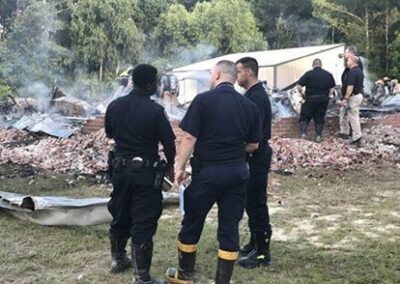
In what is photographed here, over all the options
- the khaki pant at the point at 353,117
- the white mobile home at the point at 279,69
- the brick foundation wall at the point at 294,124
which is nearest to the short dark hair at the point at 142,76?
the brick foundation wall at the point at 294,124

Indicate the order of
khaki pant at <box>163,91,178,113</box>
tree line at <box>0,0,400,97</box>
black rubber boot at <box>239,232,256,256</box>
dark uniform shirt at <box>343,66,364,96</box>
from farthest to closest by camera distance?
tree line at <box>0,0,400,97</box> → khaki pant at <box>163,91,178,113</box> → dark uniform shirt at <box>343,66,364,96</box> → black rubber boot at <box>239,232,256,256</box>

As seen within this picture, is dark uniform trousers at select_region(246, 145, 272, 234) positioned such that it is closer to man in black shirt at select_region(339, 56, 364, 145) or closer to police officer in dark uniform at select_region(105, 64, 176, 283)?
police officer in dark uniform at select_region(105, 64, 176, 283)

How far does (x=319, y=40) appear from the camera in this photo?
3647 cm

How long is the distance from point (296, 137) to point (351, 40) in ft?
64.9

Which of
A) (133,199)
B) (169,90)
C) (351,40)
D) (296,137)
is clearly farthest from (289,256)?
(351,40)

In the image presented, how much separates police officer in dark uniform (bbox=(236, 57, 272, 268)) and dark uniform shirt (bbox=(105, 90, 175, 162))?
748mm

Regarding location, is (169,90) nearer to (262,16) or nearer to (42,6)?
(42,6)

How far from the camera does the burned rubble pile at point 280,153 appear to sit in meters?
9.23

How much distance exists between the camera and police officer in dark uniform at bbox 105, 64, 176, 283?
13.6ft

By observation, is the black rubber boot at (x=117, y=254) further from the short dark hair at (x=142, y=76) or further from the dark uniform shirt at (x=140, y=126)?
the short dark hair at (x=142, y=76)

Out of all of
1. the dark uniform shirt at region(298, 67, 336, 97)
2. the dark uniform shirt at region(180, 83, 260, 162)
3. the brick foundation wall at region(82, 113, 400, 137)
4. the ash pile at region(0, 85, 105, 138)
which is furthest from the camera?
the ash pile at region(0, 85, 105, 138)

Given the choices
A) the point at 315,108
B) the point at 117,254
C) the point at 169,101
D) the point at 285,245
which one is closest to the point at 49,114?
the point at 169,101

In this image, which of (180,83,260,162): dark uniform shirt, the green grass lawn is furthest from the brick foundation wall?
(180,83,260,162): dark uniform shirt

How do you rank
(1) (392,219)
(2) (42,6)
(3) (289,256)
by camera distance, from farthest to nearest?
(2) (42,6)
(1) (392,219)
(3) (289,256)
